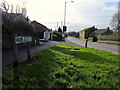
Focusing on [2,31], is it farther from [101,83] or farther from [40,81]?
[101,83]

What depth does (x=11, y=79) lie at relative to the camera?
2.79 meters

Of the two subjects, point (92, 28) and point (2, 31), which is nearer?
point (2, 31)

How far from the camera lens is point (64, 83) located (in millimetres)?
2691

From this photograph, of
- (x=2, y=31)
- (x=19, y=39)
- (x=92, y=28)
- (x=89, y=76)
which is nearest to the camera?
(x=89, y=76)

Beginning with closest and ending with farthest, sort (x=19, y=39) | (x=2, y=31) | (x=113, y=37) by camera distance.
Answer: (x=19, y=39) → (x=2, y=31) → (x=113, y=37)

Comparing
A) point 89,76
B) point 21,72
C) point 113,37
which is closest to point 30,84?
point 21,72

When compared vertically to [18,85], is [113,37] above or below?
above

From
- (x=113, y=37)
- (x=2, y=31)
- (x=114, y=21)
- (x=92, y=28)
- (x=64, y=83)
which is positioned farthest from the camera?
(x=92, y=28)

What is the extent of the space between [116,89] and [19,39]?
13.0 ft

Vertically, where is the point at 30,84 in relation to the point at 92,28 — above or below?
below

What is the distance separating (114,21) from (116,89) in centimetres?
3266

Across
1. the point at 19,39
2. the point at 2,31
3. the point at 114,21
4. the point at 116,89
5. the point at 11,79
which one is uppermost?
the point at 114,21

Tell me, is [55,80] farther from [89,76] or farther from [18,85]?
[89,76]

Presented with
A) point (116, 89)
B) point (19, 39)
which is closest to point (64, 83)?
point (116, 89)
